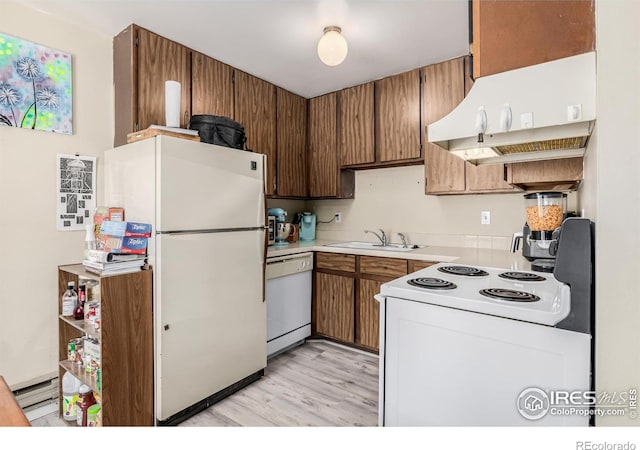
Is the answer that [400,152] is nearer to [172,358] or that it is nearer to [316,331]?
[316,331]

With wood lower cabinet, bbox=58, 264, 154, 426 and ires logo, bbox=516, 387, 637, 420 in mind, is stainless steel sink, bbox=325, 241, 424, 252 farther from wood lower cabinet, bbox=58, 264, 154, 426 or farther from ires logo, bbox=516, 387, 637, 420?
ires logo, bbox=516, 387, 637, 420

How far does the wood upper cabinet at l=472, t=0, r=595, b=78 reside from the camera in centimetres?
108

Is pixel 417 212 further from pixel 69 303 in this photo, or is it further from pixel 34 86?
pixel 34 86

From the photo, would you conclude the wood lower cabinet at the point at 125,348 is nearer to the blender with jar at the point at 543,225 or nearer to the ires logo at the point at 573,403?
the ires logo at the point at 573,403

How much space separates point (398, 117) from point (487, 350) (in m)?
2.27

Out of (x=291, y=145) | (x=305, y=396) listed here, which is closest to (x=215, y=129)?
(x=291, y=145)

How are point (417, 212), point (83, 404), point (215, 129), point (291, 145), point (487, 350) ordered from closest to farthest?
point (487, 350) → point (83, 404) → point (215, 129) → point (417, 212) → point (291, 145)

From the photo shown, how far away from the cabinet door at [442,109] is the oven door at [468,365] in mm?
1706

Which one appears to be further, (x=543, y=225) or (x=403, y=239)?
(x=403, y=239)

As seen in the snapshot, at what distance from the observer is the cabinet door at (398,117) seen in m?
2.84

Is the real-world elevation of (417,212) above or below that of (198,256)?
above

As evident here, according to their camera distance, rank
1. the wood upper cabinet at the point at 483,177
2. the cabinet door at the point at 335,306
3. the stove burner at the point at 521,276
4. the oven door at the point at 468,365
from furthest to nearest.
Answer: the cabinet door at the point at 335,306 → the wood upper cabinet at the point at 483,177 → the stove burner at the point at 521,276 → the oven door at the point at 468,365

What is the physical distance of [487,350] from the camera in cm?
111

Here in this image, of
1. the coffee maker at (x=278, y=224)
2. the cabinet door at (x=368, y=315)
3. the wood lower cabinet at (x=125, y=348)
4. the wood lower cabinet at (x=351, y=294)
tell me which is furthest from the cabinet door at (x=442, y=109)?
the wood lower cabinet at (x=125, y=348)
